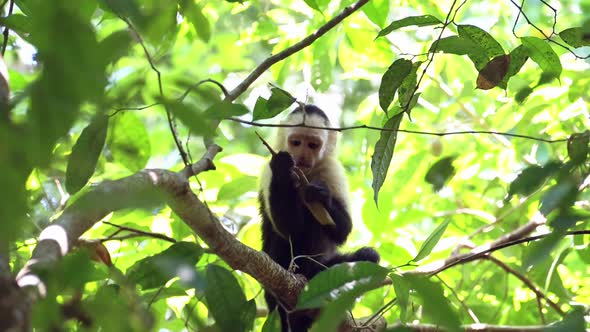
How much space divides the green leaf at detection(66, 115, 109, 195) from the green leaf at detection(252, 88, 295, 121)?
52cm

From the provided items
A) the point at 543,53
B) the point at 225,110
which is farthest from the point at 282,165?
the point at 225,110

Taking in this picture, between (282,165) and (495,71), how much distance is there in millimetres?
1491

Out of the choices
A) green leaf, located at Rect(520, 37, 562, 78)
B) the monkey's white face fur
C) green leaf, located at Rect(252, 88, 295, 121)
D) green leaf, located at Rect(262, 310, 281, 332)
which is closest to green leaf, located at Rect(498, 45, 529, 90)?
green leaf, located at Rect(520, 37, 562, 78)

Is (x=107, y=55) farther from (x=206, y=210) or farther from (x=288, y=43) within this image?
(x=288, y=43)

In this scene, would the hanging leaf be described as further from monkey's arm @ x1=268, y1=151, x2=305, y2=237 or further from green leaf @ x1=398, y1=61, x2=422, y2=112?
monkey's arm @ x1=268, y1=151, x2=305, y2=237

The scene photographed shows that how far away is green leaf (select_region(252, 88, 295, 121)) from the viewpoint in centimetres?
229

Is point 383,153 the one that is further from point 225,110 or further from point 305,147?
point 305,147

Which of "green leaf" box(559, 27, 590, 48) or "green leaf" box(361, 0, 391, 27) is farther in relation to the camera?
"green leaf" box(361, 0, 391, 27)

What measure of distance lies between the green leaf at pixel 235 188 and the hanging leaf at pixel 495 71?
1.74 metres

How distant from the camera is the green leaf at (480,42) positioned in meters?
2.27

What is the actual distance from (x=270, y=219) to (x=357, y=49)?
1119mm

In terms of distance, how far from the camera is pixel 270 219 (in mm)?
3965

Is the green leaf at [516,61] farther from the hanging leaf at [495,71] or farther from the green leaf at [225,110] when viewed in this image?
the green leaf at [225,110]

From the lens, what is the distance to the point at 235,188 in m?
3.71
